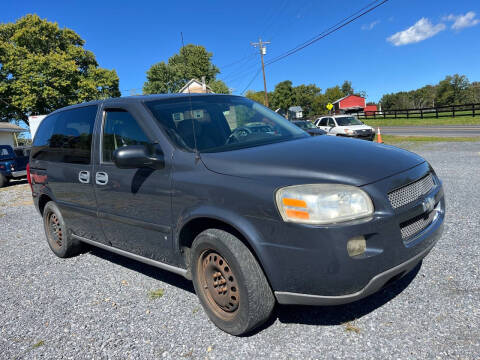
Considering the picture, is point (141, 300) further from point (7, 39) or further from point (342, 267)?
point (7, 39)

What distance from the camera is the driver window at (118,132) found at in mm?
3141

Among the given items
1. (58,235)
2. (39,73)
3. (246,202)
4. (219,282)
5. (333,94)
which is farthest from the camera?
(333,94)

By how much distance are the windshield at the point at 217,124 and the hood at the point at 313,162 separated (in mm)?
249

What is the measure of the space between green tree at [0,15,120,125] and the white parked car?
22338mm

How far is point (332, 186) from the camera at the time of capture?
2.14m

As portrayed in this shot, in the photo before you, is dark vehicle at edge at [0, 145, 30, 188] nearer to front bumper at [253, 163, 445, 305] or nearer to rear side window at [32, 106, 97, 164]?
rear side window at [32, 106, 97, 164]

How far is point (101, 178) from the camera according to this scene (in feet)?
11.1

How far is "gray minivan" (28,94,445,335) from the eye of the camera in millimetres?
2113

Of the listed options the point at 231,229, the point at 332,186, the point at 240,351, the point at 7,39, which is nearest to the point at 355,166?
the point at 332,186

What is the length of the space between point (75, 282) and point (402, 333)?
122 inches

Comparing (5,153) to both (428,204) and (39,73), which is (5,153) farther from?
(39,73)

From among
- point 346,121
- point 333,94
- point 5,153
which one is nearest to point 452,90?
point 333,94

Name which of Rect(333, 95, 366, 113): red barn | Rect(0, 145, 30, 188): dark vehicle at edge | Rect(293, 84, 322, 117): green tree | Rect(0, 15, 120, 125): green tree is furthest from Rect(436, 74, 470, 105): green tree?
Rect(0, 145, 30, 188): dark vehicle at edge

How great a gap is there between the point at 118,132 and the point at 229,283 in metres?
1.77
